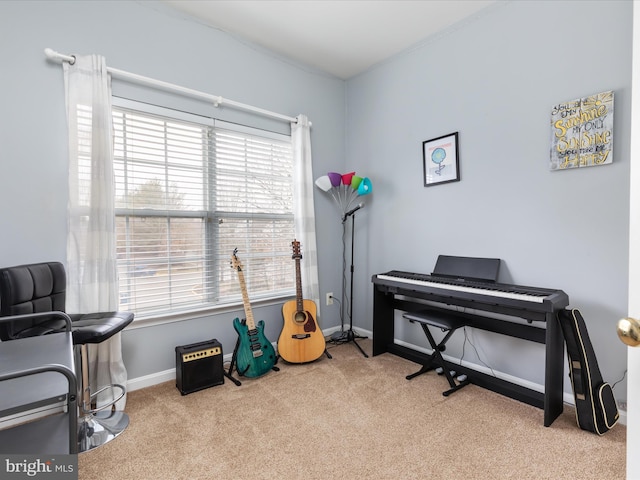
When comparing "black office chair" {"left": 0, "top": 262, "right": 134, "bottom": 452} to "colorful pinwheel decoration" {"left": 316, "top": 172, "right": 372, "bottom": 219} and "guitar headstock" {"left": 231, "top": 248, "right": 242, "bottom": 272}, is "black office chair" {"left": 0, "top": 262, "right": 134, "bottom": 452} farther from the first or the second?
"colorful pinwheel decoration" {"left": 316, "top": 172, "right": 372, "bottom": 219}

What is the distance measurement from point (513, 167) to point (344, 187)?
1.61 m

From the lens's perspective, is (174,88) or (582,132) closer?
(582,132)

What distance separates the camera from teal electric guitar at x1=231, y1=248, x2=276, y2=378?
8.32 ft

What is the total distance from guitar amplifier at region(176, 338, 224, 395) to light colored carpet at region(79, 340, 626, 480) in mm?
63

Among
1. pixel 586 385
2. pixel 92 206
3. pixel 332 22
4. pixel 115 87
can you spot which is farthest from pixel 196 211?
pixel 586 385

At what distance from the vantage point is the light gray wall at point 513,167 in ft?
6.48

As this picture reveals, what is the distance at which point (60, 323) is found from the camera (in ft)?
6.15

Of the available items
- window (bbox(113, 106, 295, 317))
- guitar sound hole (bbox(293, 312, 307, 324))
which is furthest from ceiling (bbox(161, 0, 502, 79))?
guitar sound hole (bbox(293, 312, 307, 324))

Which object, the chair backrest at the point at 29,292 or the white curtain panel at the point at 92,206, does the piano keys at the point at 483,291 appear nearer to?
the white curtain panel at the point at 92,206

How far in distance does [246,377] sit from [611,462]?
7.14 ft

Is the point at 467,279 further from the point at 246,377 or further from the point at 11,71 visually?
the point at 11,71

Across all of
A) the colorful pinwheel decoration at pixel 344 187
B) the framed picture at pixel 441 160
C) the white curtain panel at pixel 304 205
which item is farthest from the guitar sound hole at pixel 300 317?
the framed picture at pixel 441 160

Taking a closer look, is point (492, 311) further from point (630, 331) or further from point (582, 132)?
point (630, 331)

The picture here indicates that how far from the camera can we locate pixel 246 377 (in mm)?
2557
